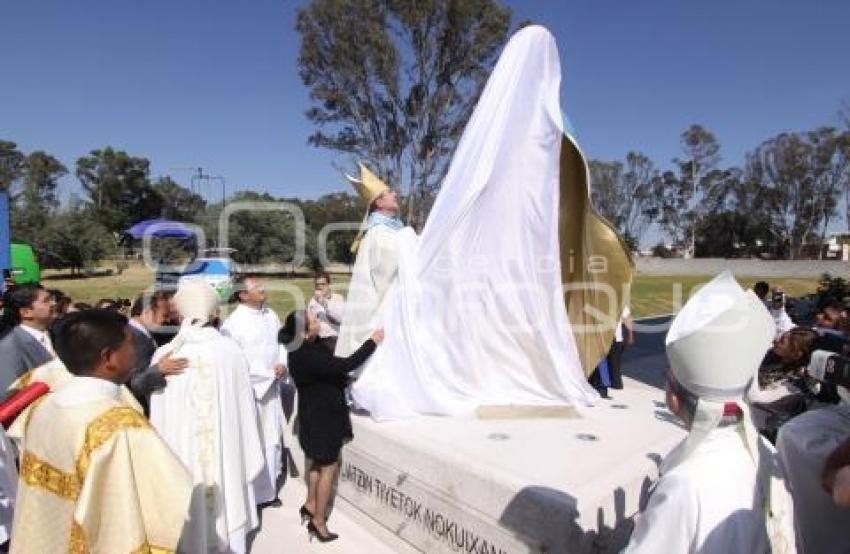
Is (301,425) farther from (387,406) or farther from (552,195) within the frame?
(552,195)

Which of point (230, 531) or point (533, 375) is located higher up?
point (533, 375)

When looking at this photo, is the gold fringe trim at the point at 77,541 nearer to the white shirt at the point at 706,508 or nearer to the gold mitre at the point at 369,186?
the white shirt at the point at 706,508

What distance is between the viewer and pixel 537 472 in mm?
3404

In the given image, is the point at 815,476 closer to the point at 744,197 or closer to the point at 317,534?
the point at 317,534

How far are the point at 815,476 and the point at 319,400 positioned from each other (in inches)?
108

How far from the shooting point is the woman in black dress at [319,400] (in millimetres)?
3906

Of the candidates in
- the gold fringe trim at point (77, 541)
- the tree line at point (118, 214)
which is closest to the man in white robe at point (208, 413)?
the gold fringe trim at point (77, 541)

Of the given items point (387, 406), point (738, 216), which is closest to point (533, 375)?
point (387, 406)

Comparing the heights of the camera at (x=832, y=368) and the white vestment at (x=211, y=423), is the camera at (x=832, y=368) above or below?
above

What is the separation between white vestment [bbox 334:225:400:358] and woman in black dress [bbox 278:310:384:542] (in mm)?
762

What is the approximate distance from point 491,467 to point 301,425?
130 cm

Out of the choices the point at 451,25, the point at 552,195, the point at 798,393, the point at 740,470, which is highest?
the point at 451,25

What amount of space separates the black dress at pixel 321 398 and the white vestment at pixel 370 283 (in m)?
0.83

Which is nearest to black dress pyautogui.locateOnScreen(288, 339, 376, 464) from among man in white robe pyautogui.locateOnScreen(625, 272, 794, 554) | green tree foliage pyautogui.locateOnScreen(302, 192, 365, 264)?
man in white robe pyautogui.locateOnScreen(625, 272, 794, 554)
